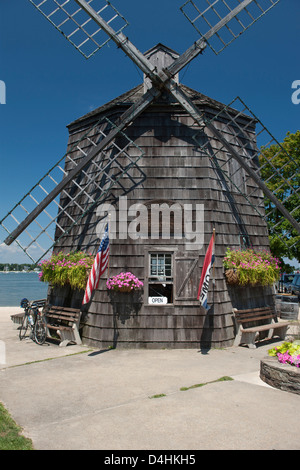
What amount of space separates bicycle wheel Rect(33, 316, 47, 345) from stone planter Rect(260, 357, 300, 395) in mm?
6258

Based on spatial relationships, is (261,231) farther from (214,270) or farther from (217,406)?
(217,406)

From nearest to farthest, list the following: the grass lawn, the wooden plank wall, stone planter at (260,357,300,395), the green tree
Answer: the grass lawn → stone planter at (260,357,300,395) → the wooden plank wall → the green tree

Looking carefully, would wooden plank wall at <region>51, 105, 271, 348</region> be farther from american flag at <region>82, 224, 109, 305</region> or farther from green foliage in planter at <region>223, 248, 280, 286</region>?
american flag at <region>82, 224, 109, 305</region>

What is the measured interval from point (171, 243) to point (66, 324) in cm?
406

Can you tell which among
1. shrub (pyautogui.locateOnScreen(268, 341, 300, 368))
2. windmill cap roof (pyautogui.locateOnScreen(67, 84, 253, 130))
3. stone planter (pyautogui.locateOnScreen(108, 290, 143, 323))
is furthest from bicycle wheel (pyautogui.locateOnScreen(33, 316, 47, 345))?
windmill cap roof (pyautogui.locateOnScreen(67, 84, 253, 130))

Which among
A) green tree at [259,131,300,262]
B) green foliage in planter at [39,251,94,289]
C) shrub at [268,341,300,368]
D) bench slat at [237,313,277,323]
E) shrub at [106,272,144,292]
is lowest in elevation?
shrub at [268,341,300,368]

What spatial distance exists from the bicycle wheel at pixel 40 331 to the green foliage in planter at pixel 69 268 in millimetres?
1230

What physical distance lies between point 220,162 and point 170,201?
225 cm

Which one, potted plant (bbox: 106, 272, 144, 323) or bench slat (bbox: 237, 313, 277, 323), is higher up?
potted plant (bbox: 106, 272, 144, 323)

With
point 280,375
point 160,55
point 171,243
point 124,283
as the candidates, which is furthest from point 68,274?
point 160,55

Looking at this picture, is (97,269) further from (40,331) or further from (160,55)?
(160,55)

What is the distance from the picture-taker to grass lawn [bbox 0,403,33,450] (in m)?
3.80

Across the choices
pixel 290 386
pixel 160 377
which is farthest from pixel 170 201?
pixel 290 386

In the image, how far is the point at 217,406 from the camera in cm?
500
